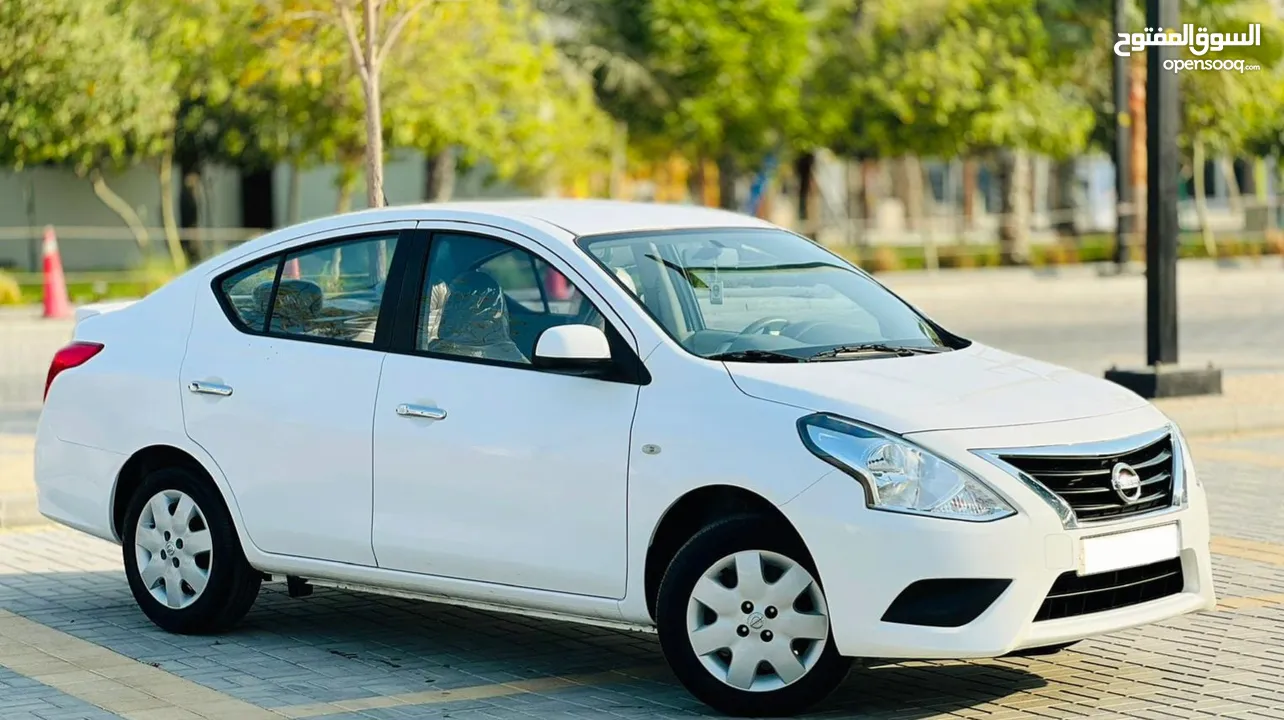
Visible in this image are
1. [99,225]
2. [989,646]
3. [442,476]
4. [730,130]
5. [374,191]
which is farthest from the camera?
[99,225]

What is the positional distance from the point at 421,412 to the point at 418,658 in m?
0.97

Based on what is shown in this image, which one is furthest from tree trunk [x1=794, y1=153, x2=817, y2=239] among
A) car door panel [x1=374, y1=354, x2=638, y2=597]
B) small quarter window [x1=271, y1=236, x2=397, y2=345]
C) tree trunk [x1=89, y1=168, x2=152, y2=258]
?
car door panel [x1=374, y1=354, x2=638, y2=597]

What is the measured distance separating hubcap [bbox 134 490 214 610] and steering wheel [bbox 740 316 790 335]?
7.30ft

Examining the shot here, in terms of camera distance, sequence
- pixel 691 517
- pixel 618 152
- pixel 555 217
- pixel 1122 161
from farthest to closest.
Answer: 1. pixel 618 152
2. pixel 1122 161
3. pixel 555 217
4. pixel 691 517

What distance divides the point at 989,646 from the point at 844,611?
0.42 meters

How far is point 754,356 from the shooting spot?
6301mm

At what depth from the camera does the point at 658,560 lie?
622cm

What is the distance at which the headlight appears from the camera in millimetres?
5699

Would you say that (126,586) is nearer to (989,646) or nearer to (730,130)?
(989,646)

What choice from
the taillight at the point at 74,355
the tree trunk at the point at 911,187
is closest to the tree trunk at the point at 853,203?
the tree trunk at the point at 911,187

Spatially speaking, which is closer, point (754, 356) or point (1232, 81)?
point (754, 356)

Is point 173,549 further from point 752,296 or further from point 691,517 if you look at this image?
point 752,296

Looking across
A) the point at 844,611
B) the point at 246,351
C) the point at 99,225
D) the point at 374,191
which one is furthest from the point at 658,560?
the point at 99,225

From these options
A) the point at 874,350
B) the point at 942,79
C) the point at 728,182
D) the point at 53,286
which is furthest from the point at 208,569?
the point at 728,182
